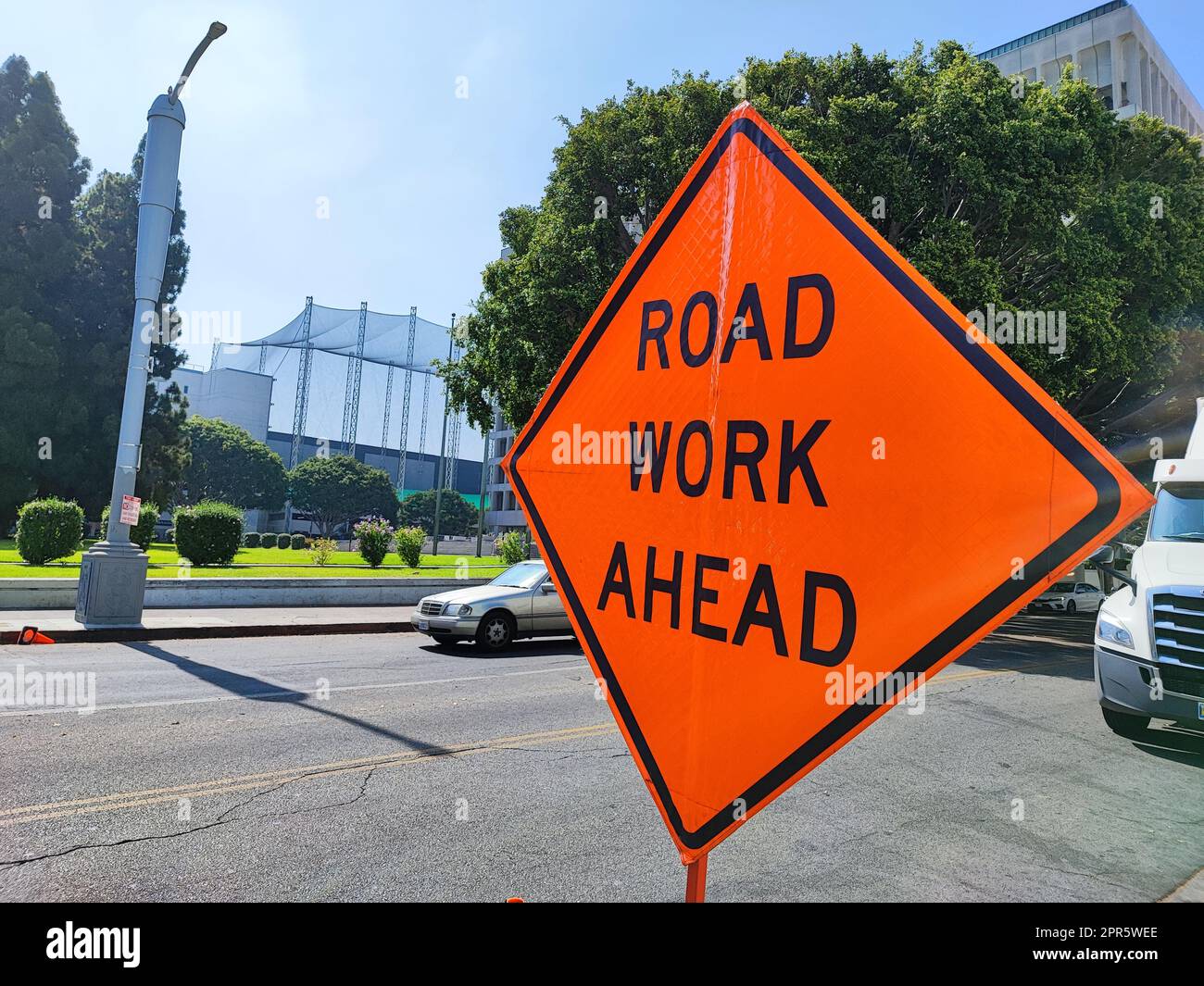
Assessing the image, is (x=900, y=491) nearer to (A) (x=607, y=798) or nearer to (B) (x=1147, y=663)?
(A) (x=607, y=798)

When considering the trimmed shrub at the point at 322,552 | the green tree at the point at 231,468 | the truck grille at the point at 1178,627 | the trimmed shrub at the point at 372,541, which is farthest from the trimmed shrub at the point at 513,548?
the green tree at the point at 231,468

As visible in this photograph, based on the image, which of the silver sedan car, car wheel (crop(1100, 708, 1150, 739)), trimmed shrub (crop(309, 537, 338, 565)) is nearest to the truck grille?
car wheel (crop(1100, 708, 1150, 739))

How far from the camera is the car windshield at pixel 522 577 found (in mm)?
12867

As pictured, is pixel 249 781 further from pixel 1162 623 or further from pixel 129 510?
pixel 129 510

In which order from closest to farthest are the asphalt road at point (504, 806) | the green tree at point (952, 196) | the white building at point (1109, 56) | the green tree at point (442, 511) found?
the asphalt road at point (504, 806), the green tree at point (952, 196), the white building at point (1109, 56), the green tree at point (442, 511)

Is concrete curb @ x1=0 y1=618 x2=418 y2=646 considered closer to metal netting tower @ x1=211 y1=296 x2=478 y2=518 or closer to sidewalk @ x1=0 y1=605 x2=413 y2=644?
sidewalk @ x1=0 y1=605 x2=413 y2=644

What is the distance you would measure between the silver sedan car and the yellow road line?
558 cm

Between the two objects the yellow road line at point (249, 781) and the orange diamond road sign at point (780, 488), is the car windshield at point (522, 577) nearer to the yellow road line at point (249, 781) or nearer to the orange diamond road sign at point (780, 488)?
the yellow road line at point (249, 781)

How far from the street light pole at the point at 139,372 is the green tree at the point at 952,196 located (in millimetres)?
7398

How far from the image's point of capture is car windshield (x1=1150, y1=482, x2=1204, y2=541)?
723cm

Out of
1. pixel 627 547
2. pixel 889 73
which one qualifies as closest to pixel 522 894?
pixel 627 547

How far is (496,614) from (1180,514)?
29.6ft

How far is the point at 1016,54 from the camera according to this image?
54.5 m
